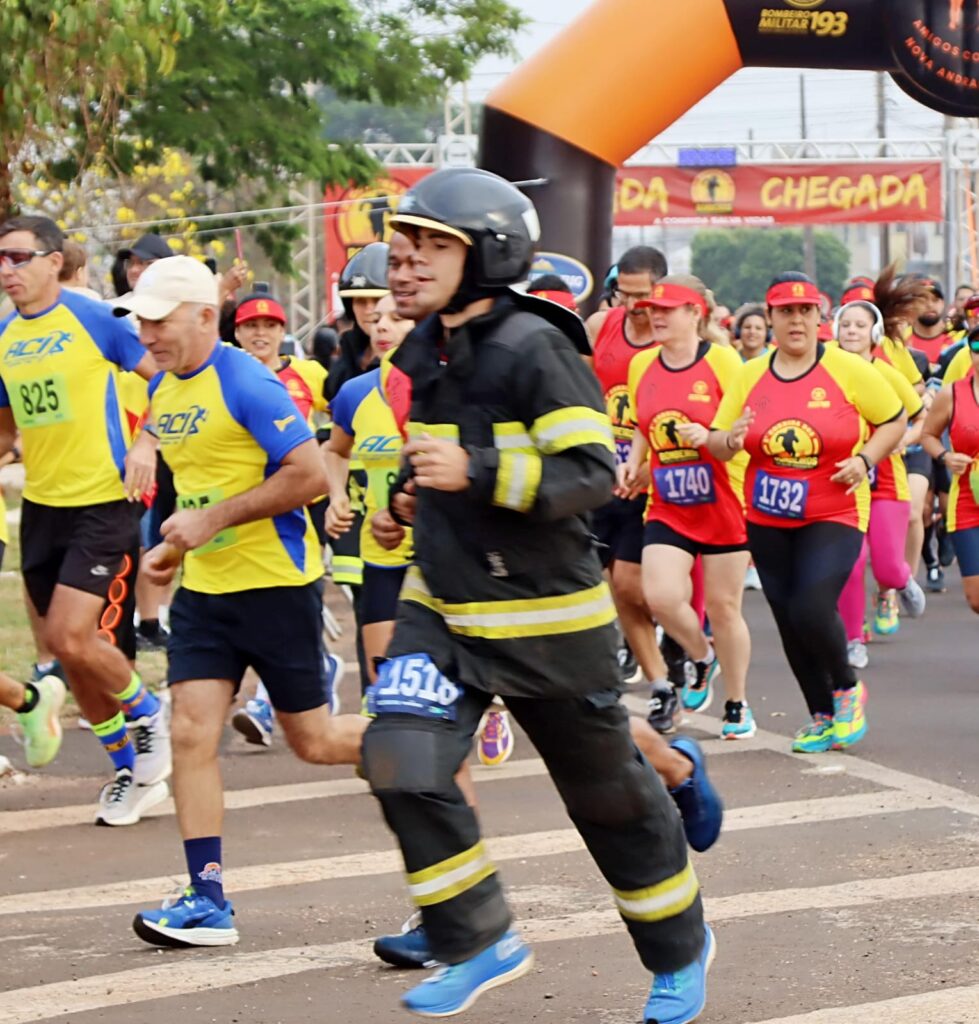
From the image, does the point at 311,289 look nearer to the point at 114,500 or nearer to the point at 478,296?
the point at 114,500

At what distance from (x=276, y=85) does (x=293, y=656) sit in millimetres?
20379

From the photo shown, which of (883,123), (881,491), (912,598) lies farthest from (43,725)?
(883,123)

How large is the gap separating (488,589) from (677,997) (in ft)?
3.64

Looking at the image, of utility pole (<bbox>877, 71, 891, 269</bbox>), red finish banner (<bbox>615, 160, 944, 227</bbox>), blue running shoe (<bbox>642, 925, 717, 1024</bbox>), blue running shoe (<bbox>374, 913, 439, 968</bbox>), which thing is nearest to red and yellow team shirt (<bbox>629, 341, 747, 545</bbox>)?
blue running shoe (<bbox>374, 913, 439, 968</bbox>)

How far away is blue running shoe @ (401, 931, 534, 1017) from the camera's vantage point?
4.39m

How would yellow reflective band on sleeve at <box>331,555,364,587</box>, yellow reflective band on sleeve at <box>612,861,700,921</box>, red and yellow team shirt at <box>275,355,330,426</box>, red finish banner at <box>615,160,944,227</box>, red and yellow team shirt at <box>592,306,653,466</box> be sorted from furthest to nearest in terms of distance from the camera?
red finish banner at <box>615,160,944,227</box> < red and yellow team shirt at <box>275,355,330,426</box> < red and yellow team shirt at <box>592,306,653,466</box> < yellow reflective band on sleeve at <box>331,555,364,587</box> < yellow reflective band on sleeve at <box>612,861,700,921</box>

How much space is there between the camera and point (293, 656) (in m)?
6.28

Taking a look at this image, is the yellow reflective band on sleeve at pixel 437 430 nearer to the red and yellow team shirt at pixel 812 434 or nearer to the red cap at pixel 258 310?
the red and yellow team shirt at pixel 812 434

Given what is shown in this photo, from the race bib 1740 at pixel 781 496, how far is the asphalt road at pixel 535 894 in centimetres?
108

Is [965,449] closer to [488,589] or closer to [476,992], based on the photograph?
[488,589]

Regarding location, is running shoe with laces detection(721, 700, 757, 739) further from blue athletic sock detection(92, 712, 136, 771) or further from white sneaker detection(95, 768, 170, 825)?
blue athletic sock detection(92, 712, 136, 771)

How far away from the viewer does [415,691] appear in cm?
448

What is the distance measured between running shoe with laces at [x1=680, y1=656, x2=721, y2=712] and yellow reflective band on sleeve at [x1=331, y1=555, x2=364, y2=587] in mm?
2085

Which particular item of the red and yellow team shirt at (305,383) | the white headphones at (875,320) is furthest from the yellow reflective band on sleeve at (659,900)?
the white headphones at (875,320)
